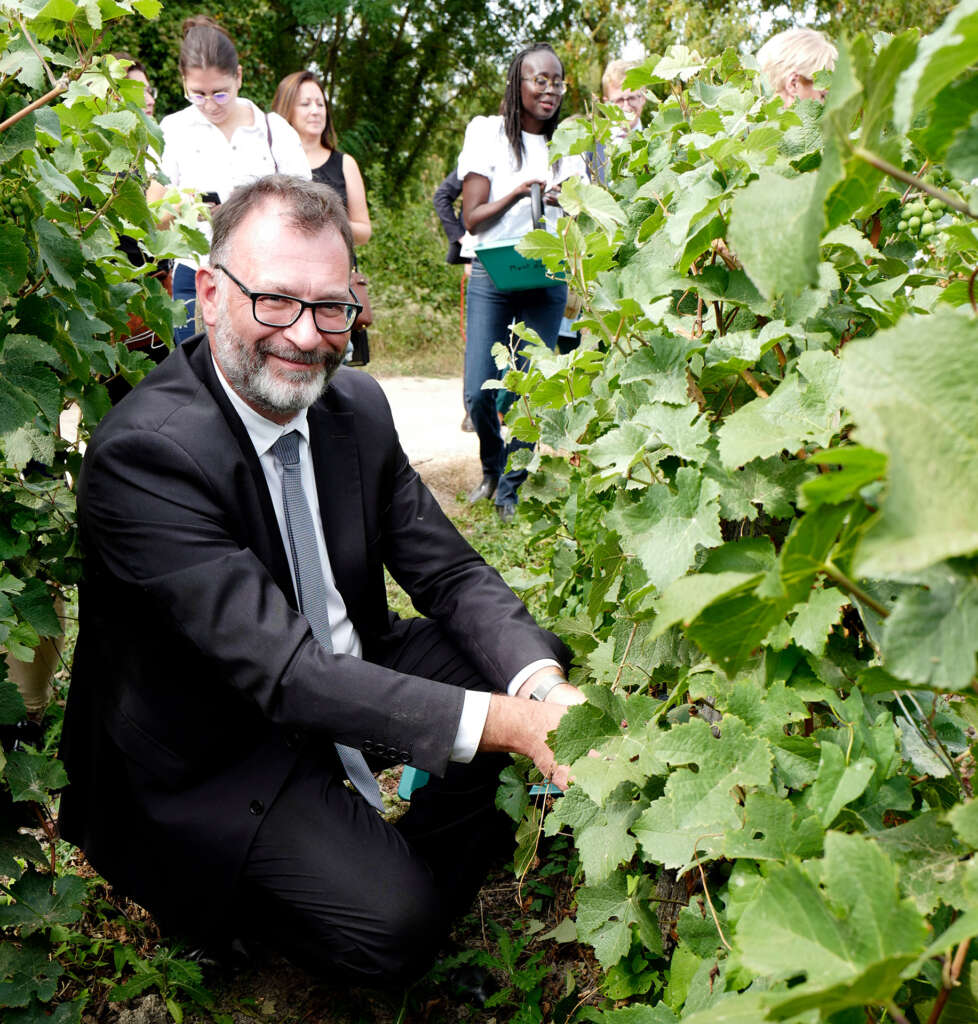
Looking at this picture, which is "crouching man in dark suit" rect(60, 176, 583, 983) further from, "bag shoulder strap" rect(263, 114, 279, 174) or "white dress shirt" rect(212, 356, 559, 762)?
"bag shoulder strap" rect(263, 114, 279, 174)

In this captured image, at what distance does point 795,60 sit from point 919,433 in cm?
332

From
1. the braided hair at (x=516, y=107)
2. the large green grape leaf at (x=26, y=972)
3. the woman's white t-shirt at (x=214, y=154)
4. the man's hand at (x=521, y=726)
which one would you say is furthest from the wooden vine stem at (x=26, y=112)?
the braided hair at (x=516, y=107)

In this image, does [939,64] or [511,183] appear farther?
[511,183]

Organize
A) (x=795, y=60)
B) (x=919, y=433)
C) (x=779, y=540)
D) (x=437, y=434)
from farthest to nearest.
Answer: (x=437, y=434)
(x=795, y=60)
(x=779, y=540)
(x=919, y=433)

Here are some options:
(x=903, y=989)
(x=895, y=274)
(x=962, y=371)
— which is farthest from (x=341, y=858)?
(x=962, y=371)

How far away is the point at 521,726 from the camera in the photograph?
74.5 inches

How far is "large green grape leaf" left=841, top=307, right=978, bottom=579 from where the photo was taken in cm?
47

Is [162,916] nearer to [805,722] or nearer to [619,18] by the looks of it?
[805,722]

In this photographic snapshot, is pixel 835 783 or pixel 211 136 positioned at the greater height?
pixel 211 136

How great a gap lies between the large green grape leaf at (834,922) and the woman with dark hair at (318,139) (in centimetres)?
521

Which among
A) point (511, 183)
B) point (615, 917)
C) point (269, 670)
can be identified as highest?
point (511, 183)

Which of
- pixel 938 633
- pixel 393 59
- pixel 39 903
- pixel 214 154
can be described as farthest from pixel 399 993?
pixel 393 59

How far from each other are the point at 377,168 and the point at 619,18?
4189mm

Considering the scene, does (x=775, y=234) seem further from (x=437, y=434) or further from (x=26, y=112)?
(x=437, y=434)
